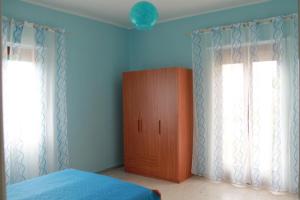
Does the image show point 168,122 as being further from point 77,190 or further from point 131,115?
point 77,190

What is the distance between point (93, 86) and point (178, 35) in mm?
1574

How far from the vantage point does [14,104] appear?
128 inches

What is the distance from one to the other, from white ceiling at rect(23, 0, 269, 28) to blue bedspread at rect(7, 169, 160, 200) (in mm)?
2234

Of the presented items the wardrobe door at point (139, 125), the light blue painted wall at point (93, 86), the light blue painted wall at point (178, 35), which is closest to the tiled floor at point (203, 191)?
the wardrobe door at point (139, 125)

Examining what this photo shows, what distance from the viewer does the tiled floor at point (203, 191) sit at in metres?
3.29

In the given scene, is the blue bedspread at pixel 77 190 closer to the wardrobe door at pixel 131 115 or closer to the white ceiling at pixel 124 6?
the wardrobe door at pixel 131 115

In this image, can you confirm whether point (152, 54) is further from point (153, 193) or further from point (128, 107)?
point (153, 193)

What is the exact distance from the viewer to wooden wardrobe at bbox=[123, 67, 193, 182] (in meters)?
3.87

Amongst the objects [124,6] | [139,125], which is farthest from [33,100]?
[124,6]

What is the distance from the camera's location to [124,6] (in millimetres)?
3732

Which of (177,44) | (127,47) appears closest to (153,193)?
(177,44)

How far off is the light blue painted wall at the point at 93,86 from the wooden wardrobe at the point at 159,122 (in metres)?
0.35

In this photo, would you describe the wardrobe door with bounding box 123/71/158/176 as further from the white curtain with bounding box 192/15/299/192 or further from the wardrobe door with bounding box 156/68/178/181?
the white curtain with bounding box 192/15/299/192

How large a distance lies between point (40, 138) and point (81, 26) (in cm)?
177
